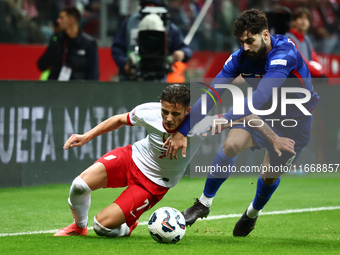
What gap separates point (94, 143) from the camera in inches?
404

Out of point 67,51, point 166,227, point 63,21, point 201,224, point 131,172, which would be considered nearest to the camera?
point 166,227

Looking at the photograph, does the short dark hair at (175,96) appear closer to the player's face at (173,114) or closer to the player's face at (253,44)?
the player's face at (173,114)

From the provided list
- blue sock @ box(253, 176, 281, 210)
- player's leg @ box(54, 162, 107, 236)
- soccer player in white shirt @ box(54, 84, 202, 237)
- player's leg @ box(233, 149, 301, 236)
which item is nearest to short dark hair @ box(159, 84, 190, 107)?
soccer player in white shirt @ box(54, 84, 202, 237)

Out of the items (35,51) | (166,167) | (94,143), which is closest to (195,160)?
(94,143)

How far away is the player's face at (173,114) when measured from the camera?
5.92 metres

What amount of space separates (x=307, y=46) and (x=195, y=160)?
2526 mm

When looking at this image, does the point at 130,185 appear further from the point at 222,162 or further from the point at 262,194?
the point at 262,194

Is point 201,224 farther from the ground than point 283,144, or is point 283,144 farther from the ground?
point 283,144

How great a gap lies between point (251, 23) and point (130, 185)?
1765 mm

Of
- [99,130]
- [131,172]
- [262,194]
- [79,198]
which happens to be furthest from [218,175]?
[79,198]

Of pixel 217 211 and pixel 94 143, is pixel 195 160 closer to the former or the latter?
pixel 94 143

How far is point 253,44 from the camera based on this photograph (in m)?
6.04

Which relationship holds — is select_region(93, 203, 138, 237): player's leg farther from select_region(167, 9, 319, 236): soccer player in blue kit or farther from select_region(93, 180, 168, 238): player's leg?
select_region(167, 9, 319, 236): soccer player in blue kit

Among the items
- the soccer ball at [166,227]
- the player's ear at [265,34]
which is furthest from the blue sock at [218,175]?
the player's ear at [265,34]
